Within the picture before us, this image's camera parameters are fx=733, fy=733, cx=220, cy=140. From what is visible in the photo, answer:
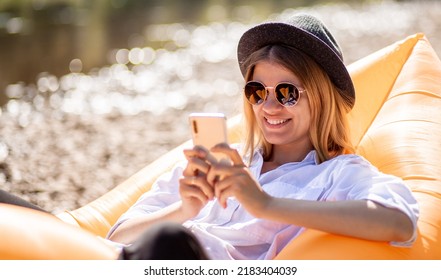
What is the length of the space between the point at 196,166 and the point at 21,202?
2.10ft

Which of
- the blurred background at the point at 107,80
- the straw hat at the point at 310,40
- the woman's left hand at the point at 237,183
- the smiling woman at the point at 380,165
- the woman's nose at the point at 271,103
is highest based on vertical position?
the straw hat at the point at 310,40

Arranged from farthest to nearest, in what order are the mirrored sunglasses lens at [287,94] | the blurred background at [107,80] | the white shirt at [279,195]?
the blurred background at [107,80] → the mirrored sunglasses lens at [287,94] → the white shirt at [279,195]

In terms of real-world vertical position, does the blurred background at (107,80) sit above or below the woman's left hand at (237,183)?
below

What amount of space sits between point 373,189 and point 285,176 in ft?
1.35

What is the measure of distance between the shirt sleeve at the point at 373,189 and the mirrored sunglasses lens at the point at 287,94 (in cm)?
28

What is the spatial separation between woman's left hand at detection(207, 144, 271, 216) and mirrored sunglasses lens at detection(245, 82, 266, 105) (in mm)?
474

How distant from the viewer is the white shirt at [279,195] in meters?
2.30

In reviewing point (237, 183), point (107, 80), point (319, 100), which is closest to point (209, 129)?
point (237, 183)

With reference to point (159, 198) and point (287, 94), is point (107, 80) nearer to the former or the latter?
point (159, 198)

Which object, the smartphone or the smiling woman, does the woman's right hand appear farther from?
the smiling woman

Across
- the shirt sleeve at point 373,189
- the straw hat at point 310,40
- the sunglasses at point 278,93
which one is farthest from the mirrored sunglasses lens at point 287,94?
the shirt sleeve at point 373,189

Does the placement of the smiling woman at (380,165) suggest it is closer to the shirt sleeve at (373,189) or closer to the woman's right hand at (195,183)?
the shirt sleeve at (373,189)

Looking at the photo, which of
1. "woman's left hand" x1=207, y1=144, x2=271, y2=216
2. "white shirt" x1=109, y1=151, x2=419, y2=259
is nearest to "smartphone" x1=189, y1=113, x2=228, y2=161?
A: "woman's left hand" x1=207, y1=144, x2=271, y2=216

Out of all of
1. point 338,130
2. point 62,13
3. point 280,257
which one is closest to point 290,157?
point 338,130
